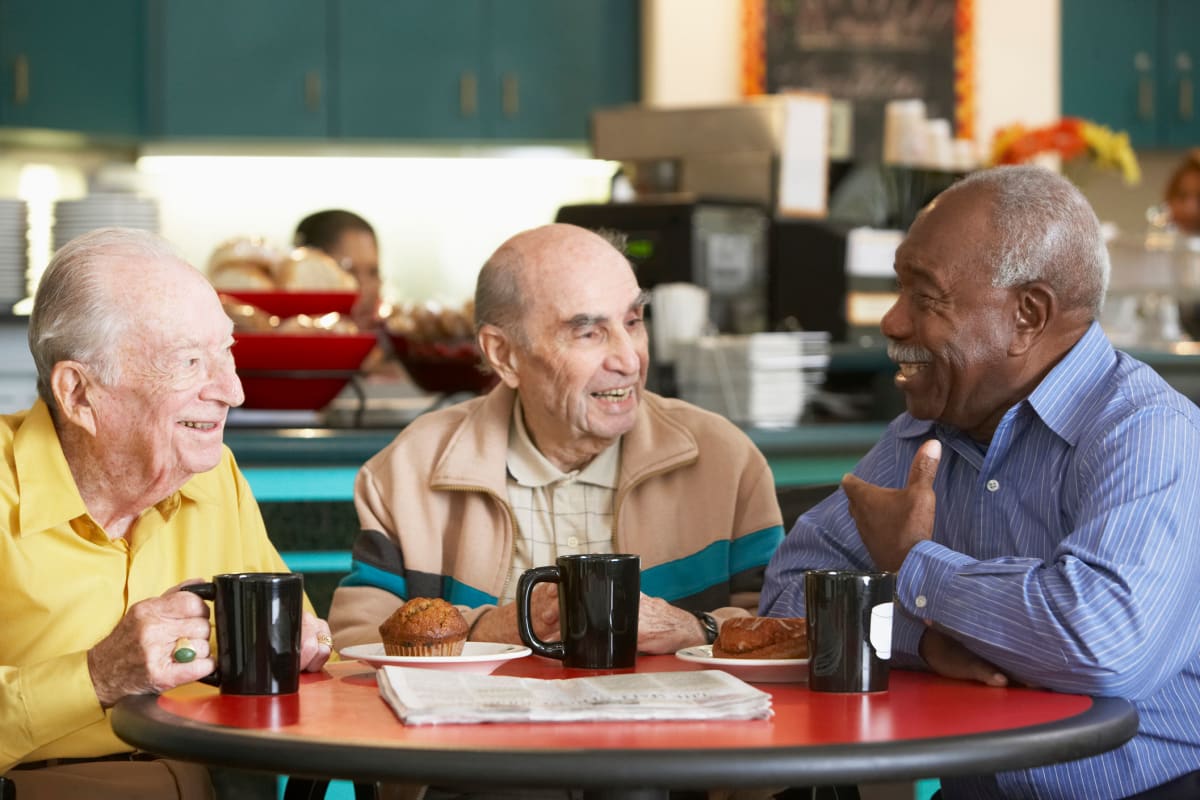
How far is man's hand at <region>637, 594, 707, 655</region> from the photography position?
1742mm

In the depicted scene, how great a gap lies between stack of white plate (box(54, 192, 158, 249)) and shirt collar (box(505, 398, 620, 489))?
1.63 meters

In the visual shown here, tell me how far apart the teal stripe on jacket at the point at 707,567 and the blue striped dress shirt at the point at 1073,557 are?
0.58ft

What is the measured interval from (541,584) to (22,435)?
1.98 feet

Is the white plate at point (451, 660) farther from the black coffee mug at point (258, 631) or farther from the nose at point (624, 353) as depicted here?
the nose at point (624, 353)

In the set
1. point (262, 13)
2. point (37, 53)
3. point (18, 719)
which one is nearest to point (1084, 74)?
point (262, 13)

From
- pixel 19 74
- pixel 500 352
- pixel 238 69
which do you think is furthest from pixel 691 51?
pixel 500 352

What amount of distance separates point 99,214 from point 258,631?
7.88ft

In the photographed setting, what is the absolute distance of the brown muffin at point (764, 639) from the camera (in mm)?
1534

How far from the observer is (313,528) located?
2.86 m

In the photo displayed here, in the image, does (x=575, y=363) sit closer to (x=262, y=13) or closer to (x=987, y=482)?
Answer: (x=987, y=482)

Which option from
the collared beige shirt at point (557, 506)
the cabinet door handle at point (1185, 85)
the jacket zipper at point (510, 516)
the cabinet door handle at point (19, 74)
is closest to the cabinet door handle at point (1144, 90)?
the cabinet door handle at point (1185, 85)

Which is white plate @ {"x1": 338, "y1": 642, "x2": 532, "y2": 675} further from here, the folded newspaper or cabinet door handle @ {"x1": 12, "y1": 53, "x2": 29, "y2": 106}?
cabinet door handle @ {"x1": 12, "y1": 53, "x2": 29, "y2": 106}

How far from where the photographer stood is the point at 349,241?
554cm

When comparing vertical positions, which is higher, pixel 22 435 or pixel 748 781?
pixel 22 435
